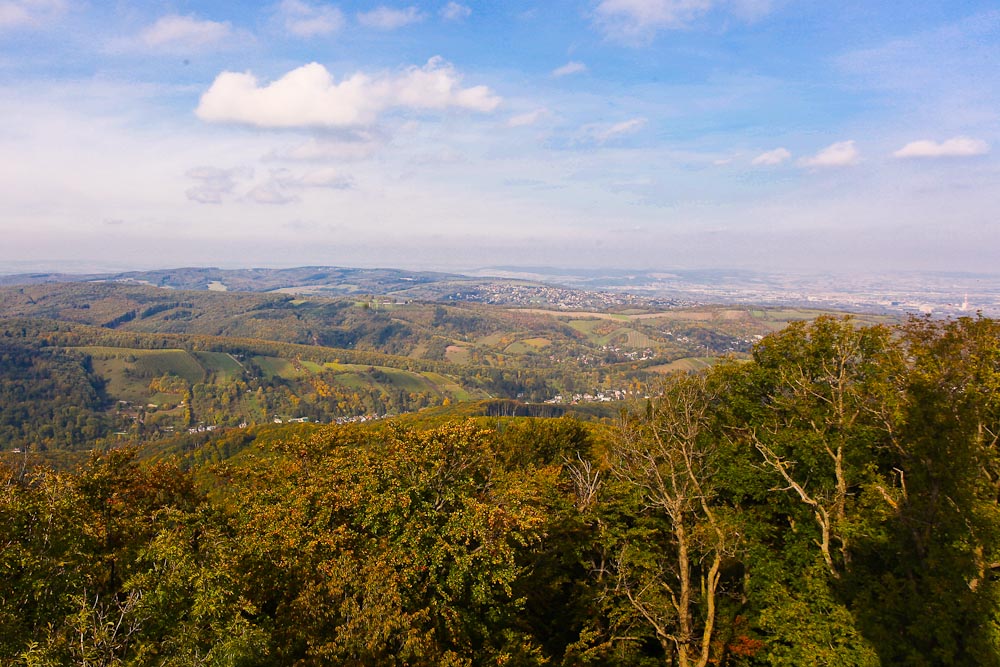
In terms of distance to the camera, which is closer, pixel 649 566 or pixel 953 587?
pixel 953 587

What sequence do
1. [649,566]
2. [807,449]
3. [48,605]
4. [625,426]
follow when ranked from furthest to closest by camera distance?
[625,426], [807,449], [649,566], [48,605]

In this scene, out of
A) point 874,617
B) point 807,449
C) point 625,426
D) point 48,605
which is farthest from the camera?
point 625,426

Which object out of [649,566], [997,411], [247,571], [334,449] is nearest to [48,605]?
[247,571]

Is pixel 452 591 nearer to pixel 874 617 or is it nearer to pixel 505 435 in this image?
pixel 874 617

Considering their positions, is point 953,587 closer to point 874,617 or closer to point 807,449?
point 874,617

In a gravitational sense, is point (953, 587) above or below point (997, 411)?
below

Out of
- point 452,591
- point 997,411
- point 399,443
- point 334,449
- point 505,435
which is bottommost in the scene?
point 505,435
